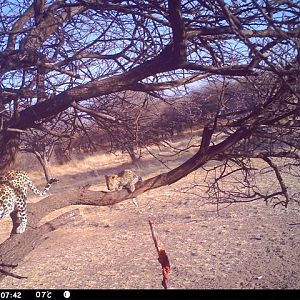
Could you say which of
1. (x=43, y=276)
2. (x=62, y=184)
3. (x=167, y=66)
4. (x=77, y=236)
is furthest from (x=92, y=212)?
(x=167, y=66)

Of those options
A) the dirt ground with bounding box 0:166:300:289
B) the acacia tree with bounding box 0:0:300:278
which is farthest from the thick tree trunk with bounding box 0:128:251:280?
the dirt ground with bounding box 0:166:300:289

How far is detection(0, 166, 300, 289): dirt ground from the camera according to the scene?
25.7 feet

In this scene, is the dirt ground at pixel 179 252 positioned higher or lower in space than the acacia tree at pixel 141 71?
lower

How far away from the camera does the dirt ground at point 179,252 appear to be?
784cm

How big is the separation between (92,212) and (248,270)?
9.09m

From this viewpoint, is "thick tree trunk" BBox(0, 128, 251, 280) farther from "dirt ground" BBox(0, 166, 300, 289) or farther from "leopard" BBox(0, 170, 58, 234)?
"dirt ground" BBox(0, 166, 300, 289)

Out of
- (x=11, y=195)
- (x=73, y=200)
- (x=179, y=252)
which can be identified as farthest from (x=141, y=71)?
(x=179, y=252)

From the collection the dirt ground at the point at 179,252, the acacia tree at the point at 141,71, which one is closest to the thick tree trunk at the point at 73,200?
the acacia tree at the point at 141,71

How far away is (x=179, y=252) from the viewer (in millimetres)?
9781

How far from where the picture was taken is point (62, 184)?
24641 millimetres
